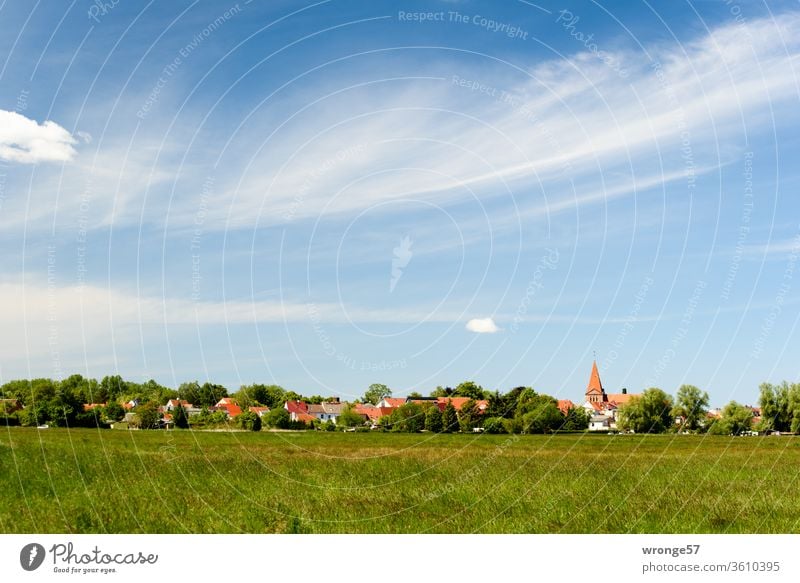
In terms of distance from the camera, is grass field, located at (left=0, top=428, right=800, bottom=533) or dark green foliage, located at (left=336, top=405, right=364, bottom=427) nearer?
grass field, located at (left=0, top=428, right=800, bottom=533)

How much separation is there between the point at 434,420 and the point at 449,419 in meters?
4.20

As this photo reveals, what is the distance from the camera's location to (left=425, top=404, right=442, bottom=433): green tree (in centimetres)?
8229

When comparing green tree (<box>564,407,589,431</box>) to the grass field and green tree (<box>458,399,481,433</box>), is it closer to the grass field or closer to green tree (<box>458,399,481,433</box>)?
green tree (<box>458,399,481,433</box>)

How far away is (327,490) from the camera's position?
1888cm

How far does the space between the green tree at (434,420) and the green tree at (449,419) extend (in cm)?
84

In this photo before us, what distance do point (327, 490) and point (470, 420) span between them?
67.1 m

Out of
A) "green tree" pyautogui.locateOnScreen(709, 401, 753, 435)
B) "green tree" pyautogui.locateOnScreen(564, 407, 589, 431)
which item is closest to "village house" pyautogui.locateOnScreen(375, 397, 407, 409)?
"green tree" pyautogui.locateOnScreen(564, 407, 589, 431)

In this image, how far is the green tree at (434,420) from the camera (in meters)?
82.3

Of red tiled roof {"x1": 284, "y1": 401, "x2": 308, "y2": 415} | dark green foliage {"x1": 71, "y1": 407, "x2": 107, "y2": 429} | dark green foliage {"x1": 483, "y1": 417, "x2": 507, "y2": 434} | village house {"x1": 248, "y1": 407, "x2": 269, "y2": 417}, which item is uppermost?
dark green foliage {"x1": 71, "y1": 407, "x2": 107, "y2": 429}

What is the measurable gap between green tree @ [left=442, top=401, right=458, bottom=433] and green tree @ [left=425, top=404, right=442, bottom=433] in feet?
2.76

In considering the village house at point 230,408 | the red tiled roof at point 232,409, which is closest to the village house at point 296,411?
the village house at point 230,408
